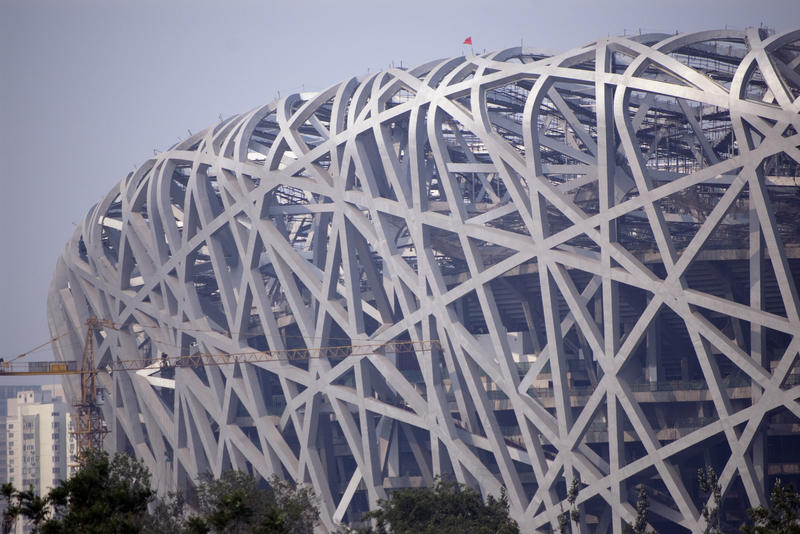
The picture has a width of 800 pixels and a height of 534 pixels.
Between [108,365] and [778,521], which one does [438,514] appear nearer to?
[778,521]

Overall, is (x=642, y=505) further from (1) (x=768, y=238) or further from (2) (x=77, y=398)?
(2) (x=77, y=398)

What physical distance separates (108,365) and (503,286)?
31.0 meters

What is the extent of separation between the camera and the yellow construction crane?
61.2 m

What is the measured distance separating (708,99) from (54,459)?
524ft

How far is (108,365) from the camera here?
7769 centimetres

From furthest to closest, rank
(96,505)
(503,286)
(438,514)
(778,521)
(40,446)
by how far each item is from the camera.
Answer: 1. (40,446)
2. (503,286)
3. (438,514)
4. (778,521)
5. (96,505)

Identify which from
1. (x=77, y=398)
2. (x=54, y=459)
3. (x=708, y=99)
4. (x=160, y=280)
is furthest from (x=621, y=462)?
(x=54, y=459)

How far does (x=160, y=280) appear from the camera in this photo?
70.2 m

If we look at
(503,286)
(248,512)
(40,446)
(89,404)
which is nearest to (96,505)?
(248,512)

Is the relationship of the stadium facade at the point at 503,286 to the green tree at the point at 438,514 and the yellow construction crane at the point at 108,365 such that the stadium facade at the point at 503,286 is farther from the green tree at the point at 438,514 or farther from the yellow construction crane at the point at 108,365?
the green tree at the point at 438,514

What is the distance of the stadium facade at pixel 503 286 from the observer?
158 feet

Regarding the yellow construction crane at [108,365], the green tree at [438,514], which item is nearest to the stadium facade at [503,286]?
the yellow construction crane at [108,365]

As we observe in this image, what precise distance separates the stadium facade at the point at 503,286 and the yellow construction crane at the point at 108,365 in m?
0.45

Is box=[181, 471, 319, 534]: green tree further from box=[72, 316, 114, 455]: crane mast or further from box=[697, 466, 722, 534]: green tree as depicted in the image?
box=[72, 316, 114, 455]: crane mast
